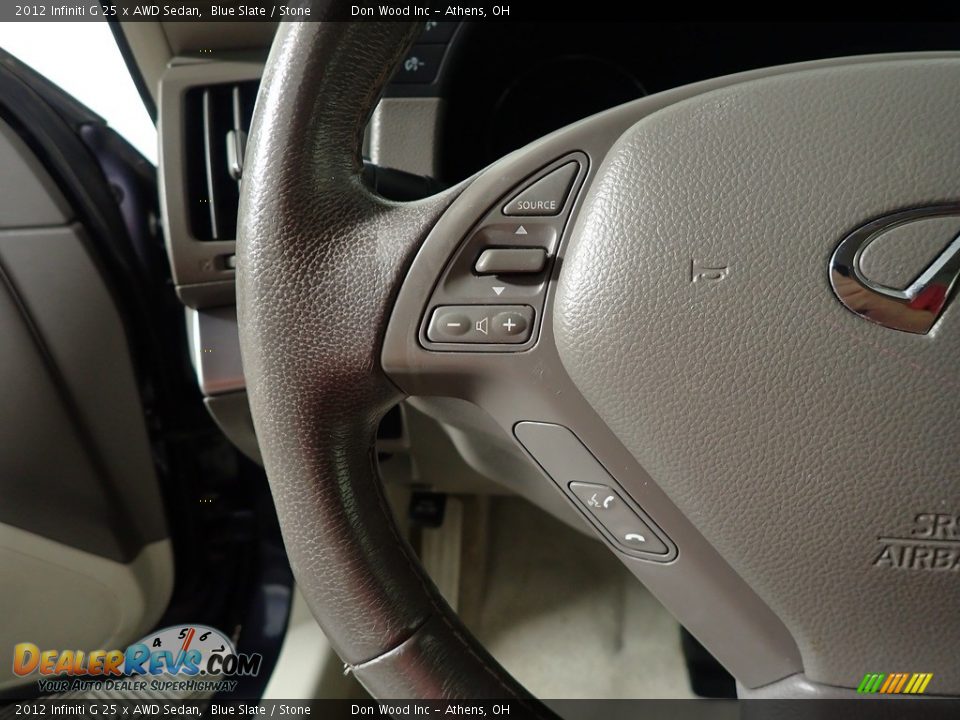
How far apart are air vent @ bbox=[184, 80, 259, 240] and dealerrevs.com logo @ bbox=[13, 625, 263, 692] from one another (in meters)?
0.60

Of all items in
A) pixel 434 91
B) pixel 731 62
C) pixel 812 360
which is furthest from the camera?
pixel 731 62

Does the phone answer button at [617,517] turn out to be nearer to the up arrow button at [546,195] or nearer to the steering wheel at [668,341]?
the steering wheel at [668,341]

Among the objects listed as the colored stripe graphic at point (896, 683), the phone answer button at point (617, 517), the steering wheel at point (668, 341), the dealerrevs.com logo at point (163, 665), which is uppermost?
the steering wheel at point (668, 341)

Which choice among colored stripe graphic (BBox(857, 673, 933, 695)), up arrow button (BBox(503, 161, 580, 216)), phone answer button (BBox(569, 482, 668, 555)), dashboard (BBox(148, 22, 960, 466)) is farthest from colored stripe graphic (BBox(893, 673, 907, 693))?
dashboard (BBox(148, 22, 960, 466))

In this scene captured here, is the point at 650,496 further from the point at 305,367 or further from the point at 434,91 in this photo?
the point at 434,91

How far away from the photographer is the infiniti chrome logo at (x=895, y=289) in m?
0.49

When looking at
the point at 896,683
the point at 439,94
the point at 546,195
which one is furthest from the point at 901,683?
the point at 439,94

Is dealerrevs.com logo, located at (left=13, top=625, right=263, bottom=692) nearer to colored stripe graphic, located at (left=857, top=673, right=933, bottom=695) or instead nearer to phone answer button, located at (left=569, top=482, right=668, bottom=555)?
phone answer button, located at (left=569, top=482, right=668, bottom=555)

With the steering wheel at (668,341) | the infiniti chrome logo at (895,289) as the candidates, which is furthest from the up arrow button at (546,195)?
the infiniti chrome logo at (895,289)

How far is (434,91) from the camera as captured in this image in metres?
0.81

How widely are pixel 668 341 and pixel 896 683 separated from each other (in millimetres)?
309

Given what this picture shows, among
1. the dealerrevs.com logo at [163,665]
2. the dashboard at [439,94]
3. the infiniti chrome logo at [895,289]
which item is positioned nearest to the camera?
the infiniti chrome logo at [895,289]

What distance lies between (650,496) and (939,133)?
0.33m

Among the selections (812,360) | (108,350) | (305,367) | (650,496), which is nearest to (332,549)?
(305,367)
